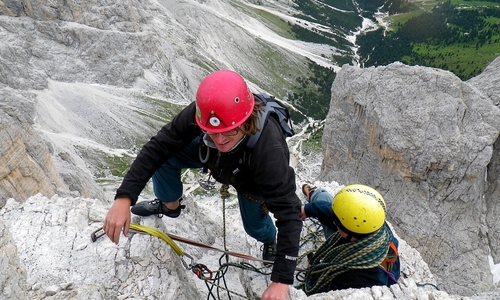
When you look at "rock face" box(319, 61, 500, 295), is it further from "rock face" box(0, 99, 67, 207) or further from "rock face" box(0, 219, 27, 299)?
"rock face" box(0, 219, 27, 299)

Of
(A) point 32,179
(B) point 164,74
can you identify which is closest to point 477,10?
(B) point 164,74

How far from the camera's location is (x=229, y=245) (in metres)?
9.32

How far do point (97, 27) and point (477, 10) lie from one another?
18151cm

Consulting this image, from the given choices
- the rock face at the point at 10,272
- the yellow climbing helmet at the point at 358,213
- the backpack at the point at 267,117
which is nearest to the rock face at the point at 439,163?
the yellow climbing helmet at the point at 358,213

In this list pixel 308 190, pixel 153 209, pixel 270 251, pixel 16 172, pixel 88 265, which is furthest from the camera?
pixel 16 172

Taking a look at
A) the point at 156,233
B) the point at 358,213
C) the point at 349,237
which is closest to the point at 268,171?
the point at 358,213

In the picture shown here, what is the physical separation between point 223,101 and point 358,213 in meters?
2.81

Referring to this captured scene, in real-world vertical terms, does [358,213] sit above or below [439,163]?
above

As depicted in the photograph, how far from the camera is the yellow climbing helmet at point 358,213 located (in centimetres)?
549

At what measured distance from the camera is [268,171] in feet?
14.2

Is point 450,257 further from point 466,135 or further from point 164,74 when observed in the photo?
point 164,74

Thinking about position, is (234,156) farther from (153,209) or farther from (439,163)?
(439,163)

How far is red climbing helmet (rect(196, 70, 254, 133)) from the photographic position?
4270mm

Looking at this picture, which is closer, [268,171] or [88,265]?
[268,171]
